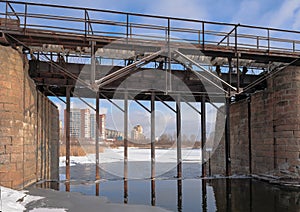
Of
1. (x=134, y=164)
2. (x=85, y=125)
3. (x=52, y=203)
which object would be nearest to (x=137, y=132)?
(x=134, y=164)

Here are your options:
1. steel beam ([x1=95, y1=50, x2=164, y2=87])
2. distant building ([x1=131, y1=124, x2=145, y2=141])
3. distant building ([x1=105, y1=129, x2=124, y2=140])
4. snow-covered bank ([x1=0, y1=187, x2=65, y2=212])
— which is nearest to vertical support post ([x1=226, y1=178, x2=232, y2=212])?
snow-covered bank ([x1=0, y1=187, x2=65, y2=212])

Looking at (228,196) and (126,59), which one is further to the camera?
(126,59)

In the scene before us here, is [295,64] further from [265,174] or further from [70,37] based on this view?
[70,37]

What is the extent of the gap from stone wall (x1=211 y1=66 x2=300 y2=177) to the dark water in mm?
1155

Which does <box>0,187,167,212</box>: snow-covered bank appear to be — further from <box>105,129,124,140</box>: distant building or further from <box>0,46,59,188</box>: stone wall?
<box>105,129,124,140</box>: distant building

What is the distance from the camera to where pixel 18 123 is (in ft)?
32.8

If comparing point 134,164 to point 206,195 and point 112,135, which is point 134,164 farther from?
point 112,135

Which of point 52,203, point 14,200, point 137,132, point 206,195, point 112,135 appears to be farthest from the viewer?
point 112,135

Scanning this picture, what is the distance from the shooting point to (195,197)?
34.8 ft

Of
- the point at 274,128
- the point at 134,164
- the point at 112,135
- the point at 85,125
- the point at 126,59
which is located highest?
the point at 126,59

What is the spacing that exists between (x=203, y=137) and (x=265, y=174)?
11.4ft

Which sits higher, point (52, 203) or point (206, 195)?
point (52, 203)

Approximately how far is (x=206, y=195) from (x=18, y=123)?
7.46 m

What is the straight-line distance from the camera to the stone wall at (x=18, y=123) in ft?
31.0
